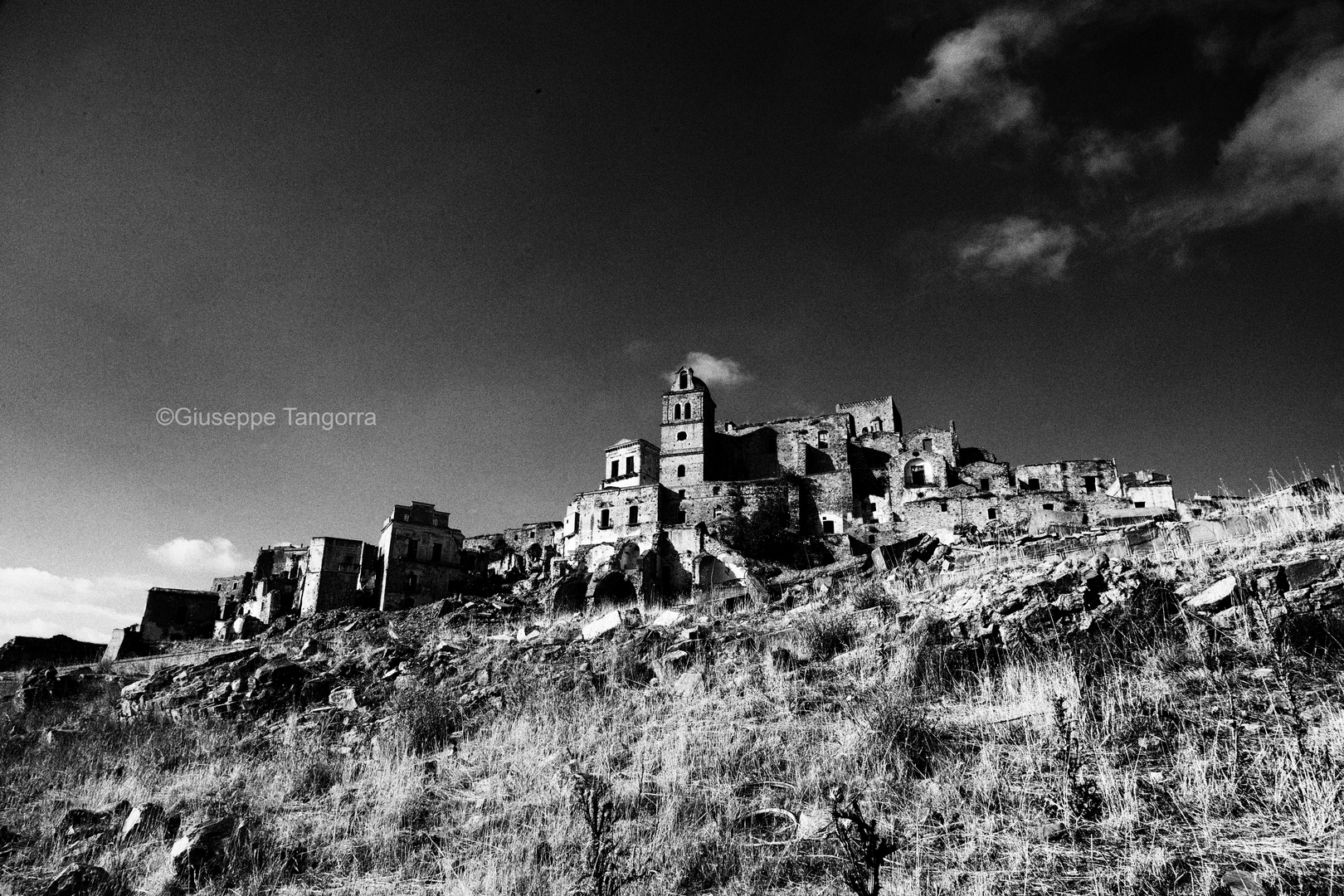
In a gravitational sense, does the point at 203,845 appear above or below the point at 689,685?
below

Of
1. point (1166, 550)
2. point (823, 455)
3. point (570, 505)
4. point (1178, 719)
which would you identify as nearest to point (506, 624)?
point (1166, 550)

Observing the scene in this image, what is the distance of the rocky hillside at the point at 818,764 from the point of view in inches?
193

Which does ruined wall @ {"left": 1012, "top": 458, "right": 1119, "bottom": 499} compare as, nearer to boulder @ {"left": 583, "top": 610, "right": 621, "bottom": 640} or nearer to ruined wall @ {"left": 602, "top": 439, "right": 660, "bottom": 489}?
ruined wall @ {"left": 602, "top": 439, "right": 660, "bottom": 489}

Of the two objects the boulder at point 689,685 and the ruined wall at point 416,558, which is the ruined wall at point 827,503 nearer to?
the ruined wall at point 416,558

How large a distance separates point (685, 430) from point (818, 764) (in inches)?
1788

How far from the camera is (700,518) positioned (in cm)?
4369

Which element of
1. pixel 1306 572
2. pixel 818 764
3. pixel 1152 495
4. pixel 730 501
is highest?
pixel 730 501

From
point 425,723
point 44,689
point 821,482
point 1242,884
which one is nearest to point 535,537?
point 821,482

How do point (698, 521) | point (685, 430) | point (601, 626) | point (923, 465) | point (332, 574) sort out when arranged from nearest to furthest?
point (601, 626), point (698, 521), point (332, 574), point (923, 465), point (685, 430)

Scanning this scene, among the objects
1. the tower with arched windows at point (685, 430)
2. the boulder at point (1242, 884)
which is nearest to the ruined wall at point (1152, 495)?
the tower with arched windows at point (685, 430)

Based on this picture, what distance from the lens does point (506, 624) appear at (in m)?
20.2

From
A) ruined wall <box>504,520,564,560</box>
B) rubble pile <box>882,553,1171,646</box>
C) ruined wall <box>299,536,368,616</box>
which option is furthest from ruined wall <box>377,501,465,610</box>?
rubble pile <box>882,553,1171,646</box>

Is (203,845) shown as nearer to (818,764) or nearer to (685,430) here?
(818,764)

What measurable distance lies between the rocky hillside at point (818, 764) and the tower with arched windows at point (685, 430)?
125ft
